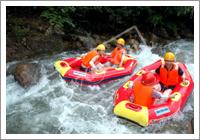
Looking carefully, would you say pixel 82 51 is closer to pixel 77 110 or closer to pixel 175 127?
pixel 77 110

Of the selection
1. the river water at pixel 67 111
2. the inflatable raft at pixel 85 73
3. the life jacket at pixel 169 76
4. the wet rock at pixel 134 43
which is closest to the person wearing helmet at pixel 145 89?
the river water at pixel 67 111

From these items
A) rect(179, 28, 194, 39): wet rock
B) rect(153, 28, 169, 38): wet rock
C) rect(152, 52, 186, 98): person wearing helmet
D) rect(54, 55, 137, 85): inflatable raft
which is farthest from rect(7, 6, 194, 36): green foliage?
rect(152, 52, 186, 98): person wearing helmet

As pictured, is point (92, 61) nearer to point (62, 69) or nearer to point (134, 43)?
point (62, 69)

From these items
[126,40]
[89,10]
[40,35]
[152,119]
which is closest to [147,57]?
[126,40]

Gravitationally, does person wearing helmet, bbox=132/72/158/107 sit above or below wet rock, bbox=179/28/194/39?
below

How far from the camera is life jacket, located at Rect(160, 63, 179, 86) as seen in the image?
7254 millimetres

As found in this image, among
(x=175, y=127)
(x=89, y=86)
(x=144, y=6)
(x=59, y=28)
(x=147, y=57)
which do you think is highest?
(x=144, y=6)

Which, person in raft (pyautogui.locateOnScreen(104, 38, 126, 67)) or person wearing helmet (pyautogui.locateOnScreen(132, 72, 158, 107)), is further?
person in raft (pyautogui.locateOnScreen(104, 38, 126, 67))

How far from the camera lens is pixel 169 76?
7273 mm

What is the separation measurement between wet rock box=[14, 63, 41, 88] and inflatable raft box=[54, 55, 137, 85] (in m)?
0.56

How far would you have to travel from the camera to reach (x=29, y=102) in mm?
7281

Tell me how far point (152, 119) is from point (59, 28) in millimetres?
4574

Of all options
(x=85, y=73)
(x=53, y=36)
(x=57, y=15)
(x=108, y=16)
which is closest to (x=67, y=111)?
(x=85, y=73)

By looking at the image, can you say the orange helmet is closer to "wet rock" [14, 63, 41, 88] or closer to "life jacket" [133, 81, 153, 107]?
"life jacket" [133, 81, 153, 107]
